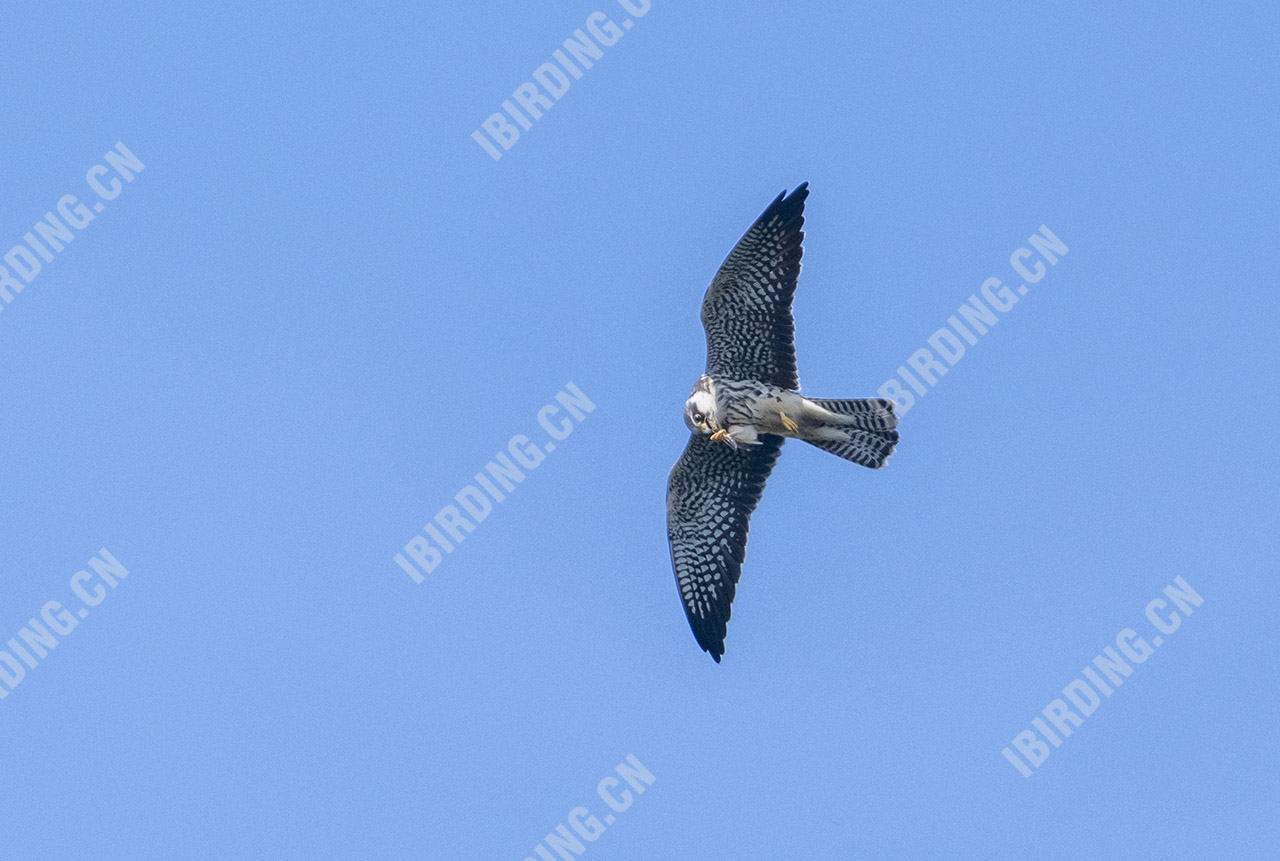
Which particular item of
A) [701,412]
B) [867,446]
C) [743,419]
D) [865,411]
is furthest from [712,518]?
[865,411]

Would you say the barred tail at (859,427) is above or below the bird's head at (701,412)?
above

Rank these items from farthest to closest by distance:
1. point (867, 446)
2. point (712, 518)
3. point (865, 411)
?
point (712, 518)
point (867, 446)
point (865, 411)

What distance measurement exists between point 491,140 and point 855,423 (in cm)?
481

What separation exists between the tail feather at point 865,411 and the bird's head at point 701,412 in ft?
2.73

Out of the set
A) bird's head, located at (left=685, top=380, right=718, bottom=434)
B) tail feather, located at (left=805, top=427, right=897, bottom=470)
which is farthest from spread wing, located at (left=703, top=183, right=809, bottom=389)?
tail feather, located at (left=805, top=427, right=897, bottom=470)

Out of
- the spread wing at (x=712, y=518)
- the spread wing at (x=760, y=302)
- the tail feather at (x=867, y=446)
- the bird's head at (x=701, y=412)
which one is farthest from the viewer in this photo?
the spread wing at (x=712, y=518)

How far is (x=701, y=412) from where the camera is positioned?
13.8 m

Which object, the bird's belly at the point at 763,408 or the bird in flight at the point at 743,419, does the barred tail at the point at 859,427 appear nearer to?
the bird in flight at the point at 743,419

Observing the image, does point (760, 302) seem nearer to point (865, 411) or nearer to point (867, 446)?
point (865, 411)

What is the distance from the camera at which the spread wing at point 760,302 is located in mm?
13680

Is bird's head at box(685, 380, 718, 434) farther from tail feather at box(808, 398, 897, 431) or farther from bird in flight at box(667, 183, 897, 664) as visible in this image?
tail feather at box(808, 398, 897, 431)

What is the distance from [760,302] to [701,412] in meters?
1.05

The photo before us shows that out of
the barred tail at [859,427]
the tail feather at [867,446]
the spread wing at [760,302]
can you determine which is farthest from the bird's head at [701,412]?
the tail feather at [867,446]

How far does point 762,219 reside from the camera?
13633 mm
